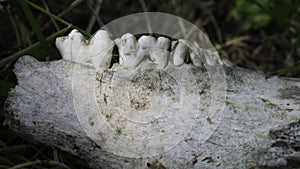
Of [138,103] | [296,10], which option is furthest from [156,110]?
[296,10]

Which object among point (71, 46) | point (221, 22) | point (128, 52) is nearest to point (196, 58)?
point (128, 52)

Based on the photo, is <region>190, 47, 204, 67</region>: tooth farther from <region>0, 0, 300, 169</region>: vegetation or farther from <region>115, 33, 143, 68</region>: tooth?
<region>0, 0, 300, 169</region>: vegetation

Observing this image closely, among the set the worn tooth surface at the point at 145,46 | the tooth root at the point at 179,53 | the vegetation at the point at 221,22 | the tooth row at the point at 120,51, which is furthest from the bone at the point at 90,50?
the vegetation at the point at 221,22

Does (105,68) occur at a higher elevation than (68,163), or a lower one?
higher

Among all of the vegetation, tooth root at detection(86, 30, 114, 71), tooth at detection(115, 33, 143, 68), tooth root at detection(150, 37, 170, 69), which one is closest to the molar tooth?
tooth root at detection(150, 37, 170, 69)

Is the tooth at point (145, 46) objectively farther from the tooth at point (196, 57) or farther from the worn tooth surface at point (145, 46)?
the tooth at point (196, 57)

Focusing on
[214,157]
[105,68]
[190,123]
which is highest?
[105,68]

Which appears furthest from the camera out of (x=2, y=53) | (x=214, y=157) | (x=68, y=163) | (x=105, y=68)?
(x=2, y=53)

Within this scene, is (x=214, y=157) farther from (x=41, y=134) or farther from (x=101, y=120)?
(x=41, y=134)
